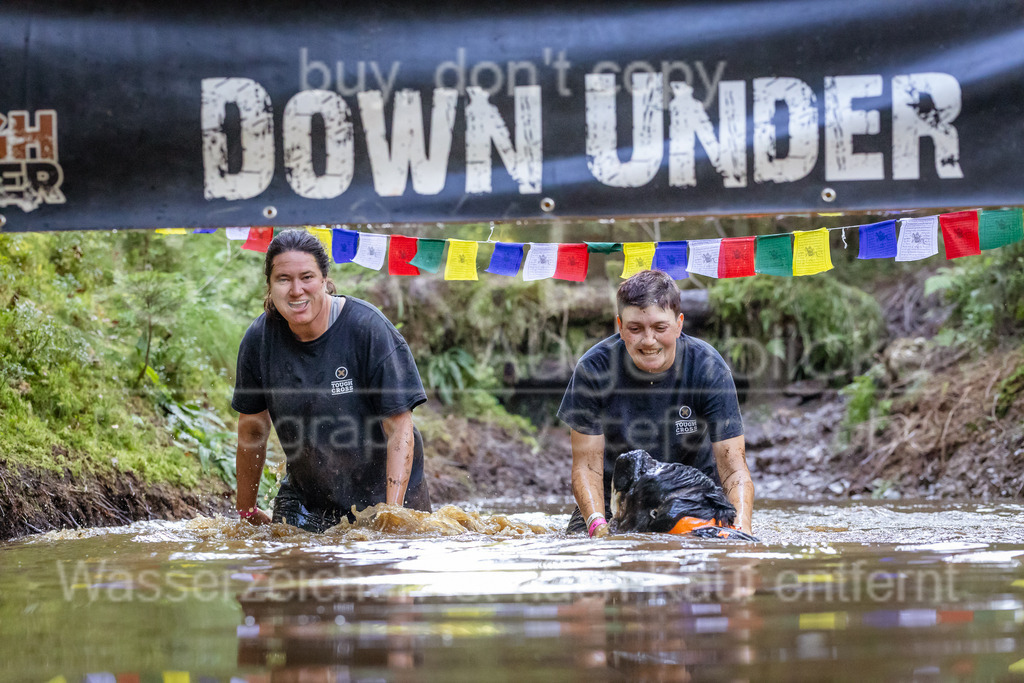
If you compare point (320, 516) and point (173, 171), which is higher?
point (173, 171)

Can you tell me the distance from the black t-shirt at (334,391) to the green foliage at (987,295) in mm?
8231

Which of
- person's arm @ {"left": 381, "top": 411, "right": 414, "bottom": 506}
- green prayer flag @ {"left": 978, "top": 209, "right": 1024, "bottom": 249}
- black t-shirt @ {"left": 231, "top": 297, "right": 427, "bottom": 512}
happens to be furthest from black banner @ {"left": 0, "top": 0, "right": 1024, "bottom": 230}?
green prayer flag @ {"left": 978, "top": 209, "right": 1024, "bottom": 249}

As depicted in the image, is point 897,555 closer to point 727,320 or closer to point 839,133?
point 839,133

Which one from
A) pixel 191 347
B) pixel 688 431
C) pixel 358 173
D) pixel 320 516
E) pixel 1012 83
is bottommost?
pixel 320 516

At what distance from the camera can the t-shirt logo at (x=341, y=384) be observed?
191 inches

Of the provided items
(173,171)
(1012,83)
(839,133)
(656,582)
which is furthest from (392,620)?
(1012,83)

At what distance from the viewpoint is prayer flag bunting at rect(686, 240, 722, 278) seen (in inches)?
345

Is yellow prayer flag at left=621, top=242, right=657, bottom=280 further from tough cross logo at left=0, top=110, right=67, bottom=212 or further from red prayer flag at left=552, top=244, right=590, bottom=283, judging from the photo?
tough cross logo at left=0, top=110, right=67, bottom=212

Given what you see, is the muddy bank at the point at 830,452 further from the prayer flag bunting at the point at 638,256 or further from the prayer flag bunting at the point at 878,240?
the prayer flag bunting at the point at 638,256

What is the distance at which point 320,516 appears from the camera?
16.4ft

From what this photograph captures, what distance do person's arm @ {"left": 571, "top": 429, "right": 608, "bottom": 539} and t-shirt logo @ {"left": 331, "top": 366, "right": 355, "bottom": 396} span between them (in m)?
1.20

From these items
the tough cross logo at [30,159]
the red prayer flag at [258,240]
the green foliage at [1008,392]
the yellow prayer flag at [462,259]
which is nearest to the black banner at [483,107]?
the tough cross logo at [30,159]

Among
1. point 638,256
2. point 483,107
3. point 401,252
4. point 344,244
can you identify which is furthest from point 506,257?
point 483,107

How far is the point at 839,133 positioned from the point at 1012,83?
64 centimetres
